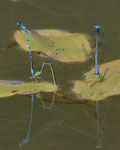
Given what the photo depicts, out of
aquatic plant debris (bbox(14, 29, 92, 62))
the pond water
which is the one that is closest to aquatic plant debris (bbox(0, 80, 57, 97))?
the pond water

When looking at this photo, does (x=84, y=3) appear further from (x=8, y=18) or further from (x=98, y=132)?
Answer: (x=98, y=132)

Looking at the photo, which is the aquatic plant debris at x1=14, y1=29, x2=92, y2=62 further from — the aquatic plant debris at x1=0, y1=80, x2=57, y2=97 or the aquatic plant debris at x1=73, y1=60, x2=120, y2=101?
the aquatic plant debris at x1=0, y1=80, x2=57, y2=97

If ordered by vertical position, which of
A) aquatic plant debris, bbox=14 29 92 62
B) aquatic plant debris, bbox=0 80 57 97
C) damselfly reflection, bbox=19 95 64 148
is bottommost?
damselfly reflection, bbox=19 95 64 148

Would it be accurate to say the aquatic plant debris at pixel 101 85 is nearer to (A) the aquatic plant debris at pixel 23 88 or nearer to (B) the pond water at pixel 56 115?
(B) the pond water at pixel 56 115

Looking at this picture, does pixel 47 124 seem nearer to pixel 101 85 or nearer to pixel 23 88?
pixel 23 88

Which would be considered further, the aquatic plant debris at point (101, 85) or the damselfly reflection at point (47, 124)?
the aquatic plant debris at point (101, 85)

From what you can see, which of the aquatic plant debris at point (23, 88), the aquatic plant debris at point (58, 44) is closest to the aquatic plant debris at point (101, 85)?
the aquatic plant debris at point (23, 88)

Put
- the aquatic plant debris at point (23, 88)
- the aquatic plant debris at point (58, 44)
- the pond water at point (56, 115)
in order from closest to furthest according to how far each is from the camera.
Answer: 1. the pond water at point (56, 115)
2. the aquatic plant debris at point (23, 88)
3. the aquatic plant debris at point (58, 44)
